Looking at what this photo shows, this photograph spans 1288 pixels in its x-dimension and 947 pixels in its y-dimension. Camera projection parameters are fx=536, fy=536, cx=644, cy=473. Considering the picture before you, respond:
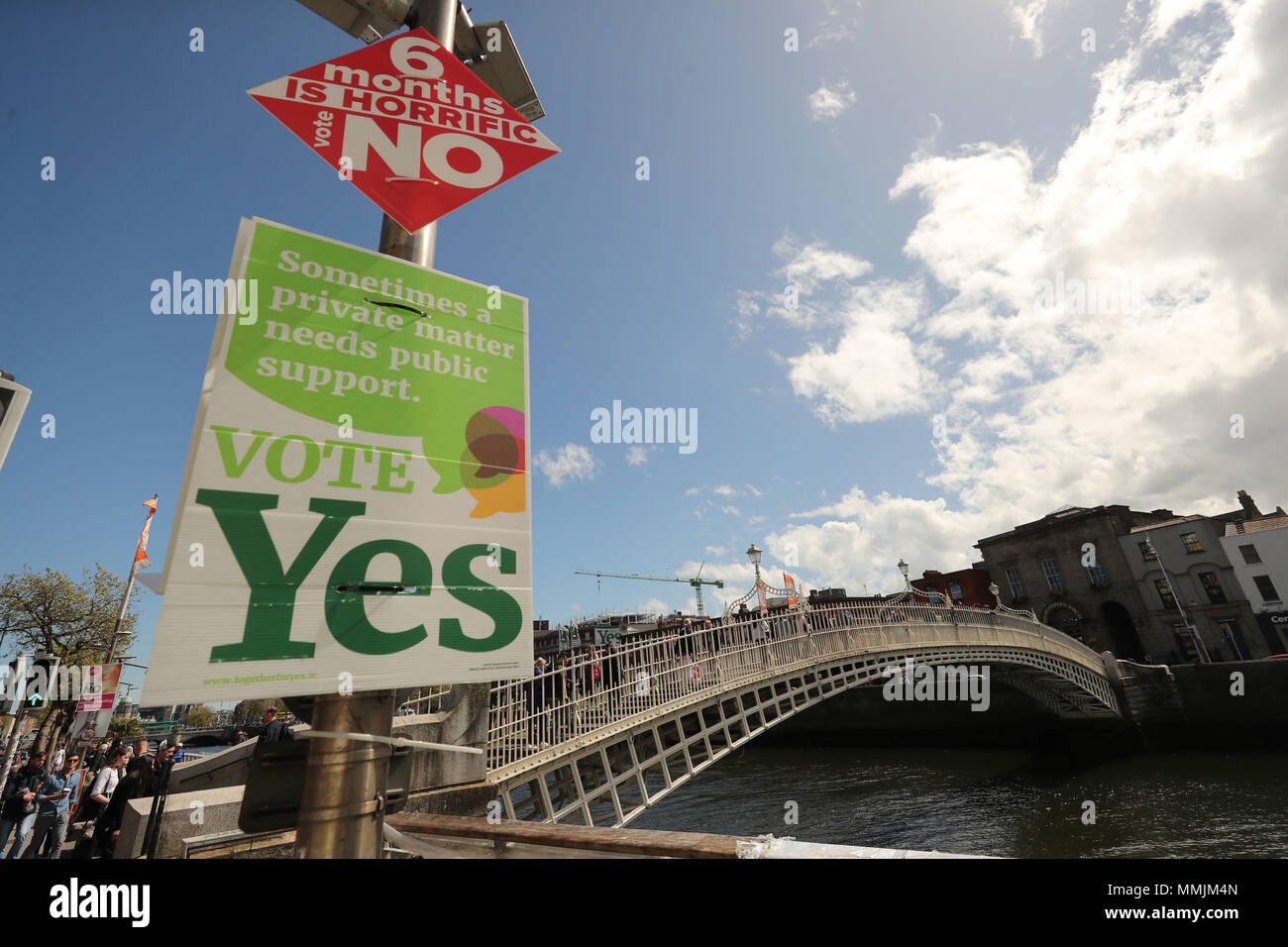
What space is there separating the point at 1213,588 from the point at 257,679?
5628 cm

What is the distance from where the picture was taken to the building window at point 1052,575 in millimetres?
44469

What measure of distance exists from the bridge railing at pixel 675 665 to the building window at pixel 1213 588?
2898 centimetres

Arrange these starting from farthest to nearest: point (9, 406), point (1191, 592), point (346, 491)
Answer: point (1191, 592) < point (9, 406) < point (346, 491)

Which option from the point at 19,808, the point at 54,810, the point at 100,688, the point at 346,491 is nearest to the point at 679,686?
the point at 346,491

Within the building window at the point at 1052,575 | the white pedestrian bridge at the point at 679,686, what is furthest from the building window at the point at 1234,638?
the white pedestrian bridge at the point at 679,686

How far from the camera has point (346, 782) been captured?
1.96m

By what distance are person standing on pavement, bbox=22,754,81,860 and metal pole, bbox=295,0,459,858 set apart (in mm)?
12025

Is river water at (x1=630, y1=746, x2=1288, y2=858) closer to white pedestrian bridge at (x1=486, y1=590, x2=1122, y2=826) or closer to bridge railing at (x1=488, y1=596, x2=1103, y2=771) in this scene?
white pedestrian bridge at (x1=486, y1=590, x2=1122, y2=826)

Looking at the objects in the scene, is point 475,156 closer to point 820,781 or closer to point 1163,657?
point 820,781

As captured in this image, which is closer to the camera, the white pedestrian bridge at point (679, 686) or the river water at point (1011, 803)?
the white pedestrian bridge at point (679, 686)

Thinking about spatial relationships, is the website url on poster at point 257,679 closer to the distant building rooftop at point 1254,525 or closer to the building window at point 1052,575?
the building window at point 1052,575

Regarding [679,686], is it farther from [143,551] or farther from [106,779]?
[143,551]
